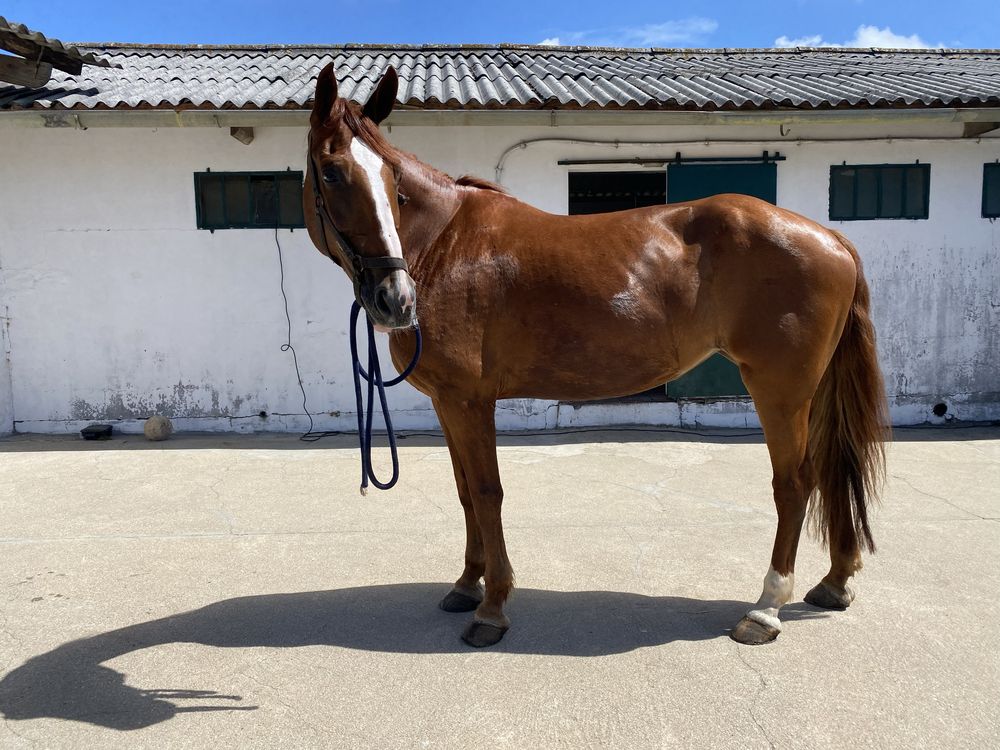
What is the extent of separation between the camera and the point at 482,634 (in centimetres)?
254

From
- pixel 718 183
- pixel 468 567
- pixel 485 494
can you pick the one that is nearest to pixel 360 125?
pixel 485 494

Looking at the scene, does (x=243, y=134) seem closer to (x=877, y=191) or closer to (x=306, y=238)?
(x=306, y=238)

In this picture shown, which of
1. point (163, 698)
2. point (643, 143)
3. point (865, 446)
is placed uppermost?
point (643, 143)

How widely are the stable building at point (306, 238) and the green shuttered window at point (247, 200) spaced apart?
2 cm

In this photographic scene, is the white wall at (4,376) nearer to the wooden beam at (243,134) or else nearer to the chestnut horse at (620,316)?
the wooden beam at (243,134)

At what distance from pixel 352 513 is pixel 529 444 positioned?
2.13m

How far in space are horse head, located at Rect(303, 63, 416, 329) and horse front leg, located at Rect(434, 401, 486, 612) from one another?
31.8 inches

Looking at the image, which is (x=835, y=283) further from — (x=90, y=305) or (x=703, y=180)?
(x=90, y=305)

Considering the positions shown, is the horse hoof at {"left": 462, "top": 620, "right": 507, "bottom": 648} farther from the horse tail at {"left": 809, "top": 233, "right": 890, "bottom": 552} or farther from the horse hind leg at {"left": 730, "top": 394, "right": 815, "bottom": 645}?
the horse tail at {"left": 809, "top": 233, "right": 890, "bottom": 552}

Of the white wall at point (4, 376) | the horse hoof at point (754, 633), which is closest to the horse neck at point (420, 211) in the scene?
the horse hoof at point (754, 633)

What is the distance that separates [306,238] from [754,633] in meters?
5.11

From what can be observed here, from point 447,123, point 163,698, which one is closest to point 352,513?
point 163,698

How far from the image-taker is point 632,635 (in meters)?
2.59

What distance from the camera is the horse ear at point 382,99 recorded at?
2465 millimetres
